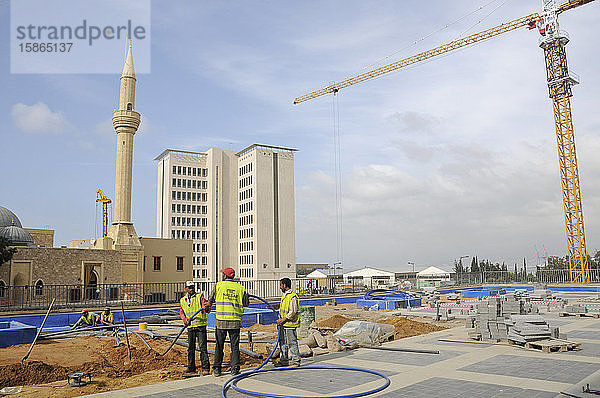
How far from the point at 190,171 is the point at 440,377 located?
8766cm

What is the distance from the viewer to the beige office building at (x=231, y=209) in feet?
291

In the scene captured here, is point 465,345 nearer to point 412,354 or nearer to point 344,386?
point 412,354

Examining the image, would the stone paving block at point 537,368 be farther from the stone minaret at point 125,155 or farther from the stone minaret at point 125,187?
the stone minaret at point 125,155

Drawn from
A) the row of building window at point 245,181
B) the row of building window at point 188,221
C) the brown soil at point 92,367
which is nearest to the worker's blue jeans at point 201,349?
the brown soil at point 92,367

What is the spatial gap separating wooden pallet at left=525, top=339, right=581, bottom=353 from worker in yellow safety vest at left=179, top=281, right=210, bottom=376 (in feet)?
24.3

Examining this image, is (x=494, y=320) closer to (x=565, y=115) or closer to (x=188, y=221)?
(x=565, y=115)

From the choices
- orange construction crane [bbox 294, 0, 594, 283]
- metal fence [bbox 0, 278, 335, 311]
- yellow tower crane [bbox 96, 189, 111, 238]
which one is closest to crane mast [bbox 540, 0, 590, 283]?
orange construction crane [bbox 294, 0, 594, 283]

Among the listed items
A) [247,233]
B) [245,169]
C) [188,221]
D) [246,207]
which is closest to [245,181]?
[245,169]

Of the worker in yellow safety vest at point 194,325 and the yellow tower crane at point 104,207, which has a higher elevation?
the yellow tower crane at point 104,207

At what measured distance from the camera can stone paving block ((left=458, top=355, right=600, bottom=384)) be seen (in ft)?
27.8

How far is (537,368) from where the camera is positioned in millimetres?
9164

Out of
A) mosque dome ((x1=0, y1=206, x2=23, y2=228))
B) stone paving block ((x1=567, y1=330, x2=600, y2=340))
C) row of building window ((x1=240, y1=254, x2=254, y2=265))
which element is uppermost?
mosque dome ((x1=0, y1=206, x2=23, y2=228))

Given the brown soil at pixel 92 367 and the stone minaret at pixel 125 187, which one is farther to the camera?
the stone minaret at pixel 125 187

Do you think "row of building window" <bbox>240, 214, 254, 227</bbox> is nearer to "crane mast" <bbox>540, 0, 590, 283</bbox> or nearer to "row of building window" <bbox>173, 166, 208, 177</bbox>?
"row of building window" <bbox>173, 166, 208, 177</bbox>
